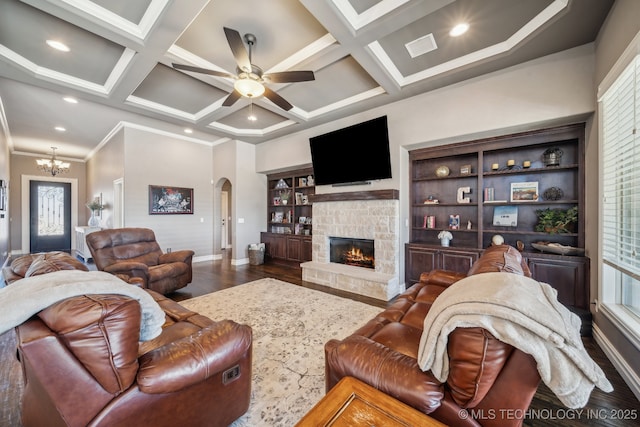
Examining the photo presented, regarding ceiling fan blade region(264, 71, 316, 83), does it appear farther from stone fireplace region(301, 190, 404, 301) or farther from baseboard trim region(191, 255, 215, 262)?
baseboard trim region(191, 255, 215, 262)

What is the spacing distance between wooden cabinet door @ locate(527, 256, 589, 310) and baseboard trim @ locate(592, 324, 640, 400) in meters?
0.33

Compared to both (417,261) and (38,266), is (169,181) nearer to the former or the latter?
(38,266)

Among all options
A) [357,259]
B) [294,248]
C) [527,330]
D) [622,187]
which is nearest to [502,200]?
[622,187]

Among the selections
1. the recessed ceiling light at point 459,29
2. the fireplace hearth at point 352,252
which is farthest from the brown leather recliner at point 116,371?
the recessed ceiling light at point 459,29

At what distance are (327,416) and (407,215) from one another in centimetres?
358

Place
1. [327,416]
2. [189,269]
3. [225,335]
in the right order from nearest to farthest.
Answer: [327,416] → [225,335] → [189,269]

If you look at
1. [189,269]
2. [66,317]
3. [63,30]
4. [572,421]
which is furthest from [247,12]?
[572,421]

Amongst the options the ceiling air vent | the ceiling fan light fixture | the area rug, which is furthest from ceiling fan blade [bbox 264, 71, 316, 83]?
the area rug

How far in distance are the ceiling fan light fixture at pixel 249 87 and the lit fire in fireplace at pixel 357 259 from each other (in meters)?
3.01

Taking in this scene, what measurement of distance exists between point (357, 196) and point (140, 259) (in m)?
3.54

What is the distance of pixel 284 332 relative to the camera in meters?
2.60

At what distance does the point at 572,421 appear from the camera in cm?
153

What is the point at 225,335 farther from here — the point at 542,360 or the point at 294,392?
the point at 542,360

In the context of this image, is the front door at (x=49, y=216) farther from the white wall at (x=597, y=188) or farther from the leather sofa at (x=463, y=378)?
the white wall at (x=597, y=188)
